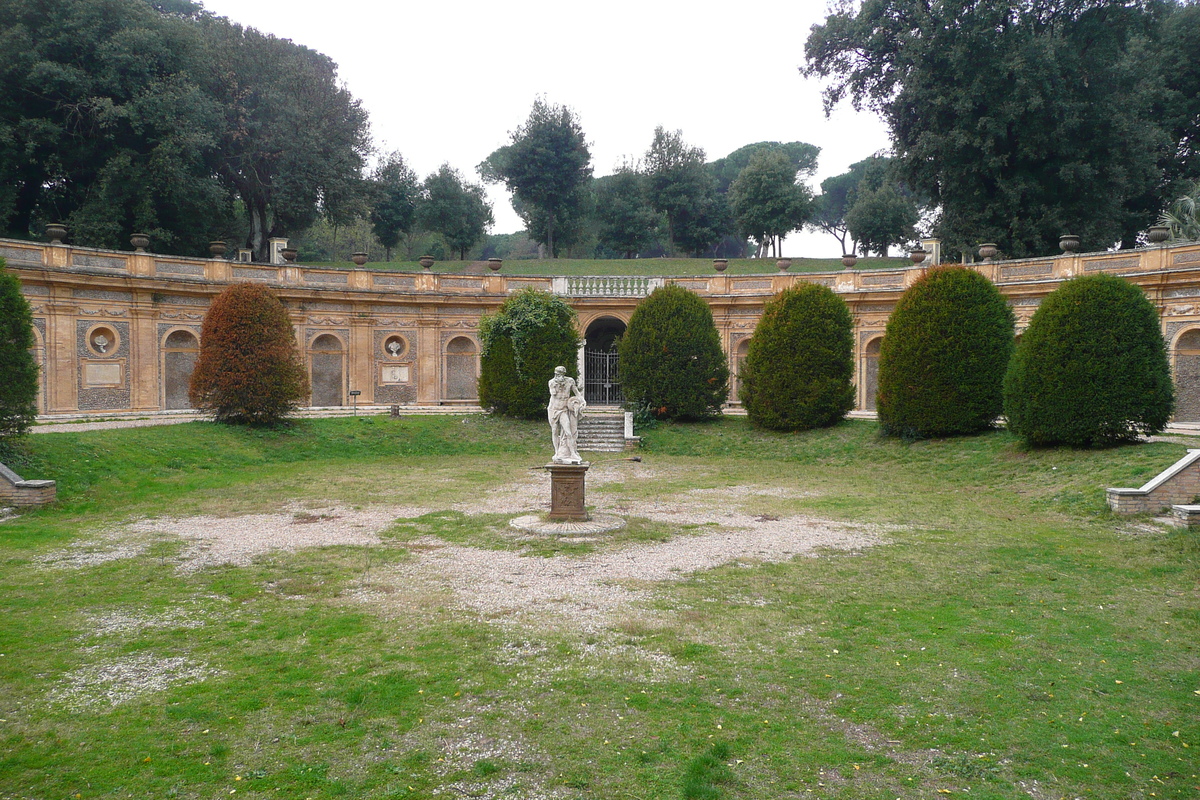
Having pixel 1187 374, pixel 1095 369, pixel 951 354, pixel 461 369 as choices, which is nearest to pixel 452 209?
pixel 461 369

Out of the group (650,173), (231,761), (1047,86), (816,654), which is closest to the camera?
(231,761)

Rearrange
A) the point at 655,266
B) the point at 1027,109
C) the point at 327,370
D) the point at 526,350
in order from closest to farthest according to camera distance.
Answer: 1. the point at 526,350
2. the point at 1027,109
3. the point at 327,370
4. the point at 655,266

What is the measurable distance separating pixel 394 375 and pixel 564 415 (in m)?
20.6

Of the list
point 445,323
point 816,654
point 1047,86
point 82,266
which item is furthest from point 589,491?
point 1047,86

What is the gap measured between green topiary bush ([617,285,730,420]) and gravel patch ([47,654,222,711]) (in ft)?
72.4

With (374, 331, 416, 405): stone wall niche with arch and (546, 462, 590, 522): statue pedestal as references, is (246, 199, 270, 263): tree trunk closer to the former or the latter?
(374, 331, 416, 405): stone wall niche with arch

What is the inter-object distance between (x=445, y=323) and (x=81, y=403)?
1314 cm

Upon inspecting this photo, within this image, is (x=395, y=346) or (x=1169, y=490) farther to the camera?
(x=395, y=346)

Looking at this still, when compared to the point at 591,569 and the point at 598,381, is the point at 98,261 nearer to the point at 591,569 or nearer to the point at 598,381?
the point at 598,381

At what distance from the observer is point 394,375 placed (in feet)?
107

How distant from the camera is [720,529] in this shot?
12727 millimetres

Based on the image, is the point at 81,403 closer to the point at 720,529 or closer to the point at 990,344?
the point at 720,529

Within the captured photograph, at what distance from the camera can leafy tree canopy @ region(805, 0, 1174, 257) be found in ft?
101

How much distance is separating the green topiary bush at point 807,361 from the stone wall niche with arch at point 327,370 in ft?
55.4
